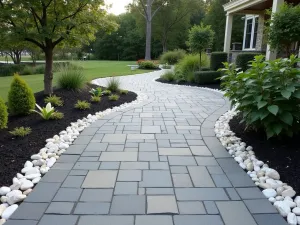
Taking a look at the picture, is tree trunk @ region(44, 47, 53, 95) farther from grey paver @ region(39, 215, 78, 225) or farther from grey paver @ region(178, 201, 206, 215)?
grey paver @ region(178, 201, 206, 215)

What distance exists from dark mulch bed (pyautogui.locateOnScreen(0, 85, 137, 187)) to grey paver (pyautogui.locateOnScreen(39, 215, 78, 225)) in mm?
721

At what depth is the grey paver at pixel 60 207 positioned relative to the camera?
1.89 meters

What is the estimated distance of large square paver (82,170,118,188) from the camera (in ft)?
7.51

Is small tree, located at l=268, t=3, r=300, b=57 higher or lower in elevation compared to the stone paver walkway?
higher

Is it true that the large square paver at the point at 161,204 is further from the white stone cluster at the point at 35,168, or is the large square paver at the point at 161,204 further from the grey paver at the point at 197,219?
the white stone cluster at the point at 35,168

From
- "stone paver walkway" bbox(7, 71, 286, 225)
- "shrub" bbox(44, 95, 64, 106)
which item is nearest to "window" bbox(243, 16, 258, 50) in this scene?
"stone paver walkway" bbox(7, 71, 286, 225)

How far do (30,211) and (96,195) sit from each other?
20.7 inches

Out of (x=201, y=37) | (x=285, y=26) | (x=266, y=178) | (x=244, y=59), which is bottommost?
(x=266, y=178)

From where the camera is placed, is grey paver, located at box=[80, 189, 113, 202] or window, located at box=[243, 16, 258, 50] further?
window, located at box=[243, 16, 258, 50]

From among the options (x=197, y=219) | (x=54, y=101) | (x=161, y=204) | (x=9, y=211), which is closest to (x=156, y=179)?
(x=161, y=204)

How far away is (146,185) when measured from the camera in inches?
89.8

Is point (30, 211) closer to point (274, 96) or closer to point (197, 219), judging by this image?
point (197, 219)

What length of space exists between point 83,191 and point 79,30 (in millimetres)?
4295

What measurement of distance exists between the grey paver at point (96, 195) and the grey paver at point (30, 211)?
0.32 meters
